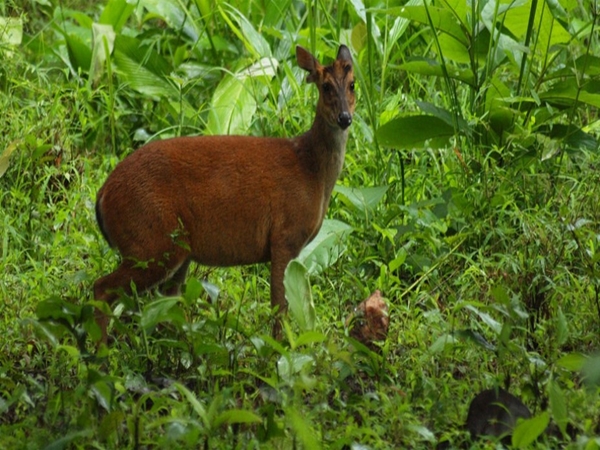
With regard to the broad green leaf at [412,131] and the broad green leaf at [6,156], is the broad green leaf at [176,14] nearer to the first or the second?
the broad green leaf at [6,156]

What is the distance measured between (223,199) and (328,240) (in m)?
0.86

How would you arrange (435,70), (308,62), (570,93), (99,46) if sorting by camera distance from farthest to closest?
(99,46) → (435,70) → (570,93) → (308,62)

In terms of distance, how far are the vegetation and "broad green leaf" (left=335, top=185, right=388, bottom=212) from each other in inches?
0.7

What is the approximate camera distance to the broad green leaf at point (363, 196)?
266 inches

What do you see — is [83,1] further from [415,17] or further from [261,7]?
[415,17]

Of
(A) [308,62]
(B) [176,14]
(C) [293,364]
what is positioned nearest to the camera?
(C) [293,364]

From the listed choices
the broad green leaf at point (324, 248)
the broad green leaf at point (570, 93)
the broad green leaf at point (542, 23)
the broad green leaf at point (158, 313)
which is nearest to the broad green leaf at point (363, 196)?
the broad green leaf at point (324, 248)

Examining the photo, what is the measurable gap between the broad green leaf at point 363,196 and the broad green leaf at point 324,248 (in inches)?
5.5

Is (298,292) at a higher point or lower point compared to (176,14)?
higher

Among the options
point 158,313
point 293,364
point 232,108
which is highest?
point 158,313

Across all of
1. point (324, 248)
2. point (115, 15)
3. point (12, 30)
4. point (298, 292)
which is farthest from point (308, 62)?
point (12, 30)

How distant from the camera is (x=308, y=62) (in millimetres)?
6277

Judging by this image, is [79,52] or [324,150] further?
[79,52]

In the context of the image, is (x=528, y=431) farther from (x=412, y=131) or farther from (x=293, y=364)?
(x=412, y=131)
